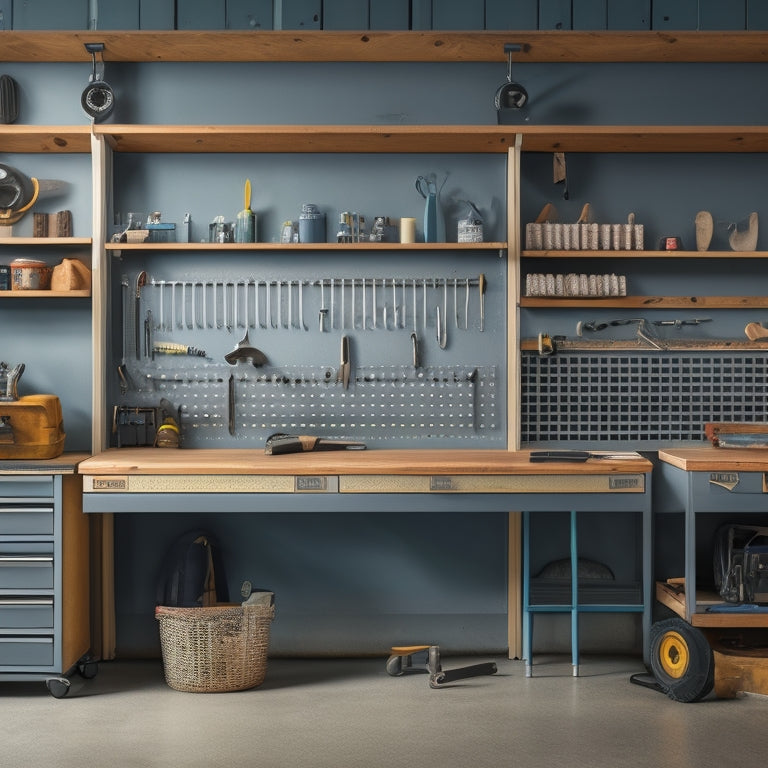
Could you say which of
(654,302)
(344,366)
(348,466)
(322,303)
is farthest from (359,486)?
(654,302)

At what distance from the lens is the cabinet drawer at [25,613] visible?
365 cm

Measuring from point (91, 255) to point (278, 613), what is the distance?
190 centimetres

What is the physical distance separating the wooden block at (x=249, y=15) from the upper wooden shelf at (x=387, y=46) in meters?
0.09

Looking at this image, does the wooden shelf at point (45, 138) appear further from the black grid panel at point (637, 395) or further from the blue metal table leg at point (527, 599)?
the blue metal table leg at point (527, 599)

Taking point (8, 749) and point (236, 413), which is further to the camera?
point (236, 413)

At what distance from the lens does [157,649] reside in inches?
168

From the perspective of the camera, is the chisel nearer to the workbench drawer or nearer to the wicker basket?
the wicker basket

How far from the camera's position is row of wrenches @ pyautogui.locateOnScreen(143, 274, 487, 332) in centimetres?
431

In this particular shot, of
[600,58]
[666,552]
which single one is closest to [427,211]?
[600,58]

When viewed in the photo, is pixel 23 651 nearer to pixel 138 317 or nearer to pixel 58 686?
pixel 58 686

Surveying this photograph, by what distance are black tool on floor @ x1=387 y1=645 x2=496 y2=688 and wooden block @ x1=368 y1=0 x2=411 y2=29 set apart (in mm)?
2724

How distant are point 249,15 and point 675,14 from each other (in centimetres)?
190

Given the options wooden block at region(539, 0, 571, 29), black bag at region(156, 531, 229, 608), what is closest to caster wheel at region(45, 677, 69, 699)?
black bag at region(156, 531, 229, 608)

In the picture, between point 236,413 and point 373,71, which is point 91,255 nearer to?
point 236,413
